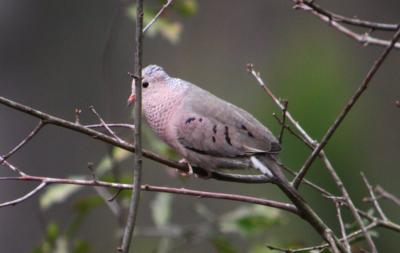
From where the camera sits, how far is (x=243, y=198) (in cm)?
252

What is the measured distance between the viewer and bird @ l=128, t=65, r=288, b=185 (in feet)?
10.0

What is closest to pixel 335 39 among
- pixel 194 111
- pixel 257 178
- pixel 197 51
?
→ pixel 197 51

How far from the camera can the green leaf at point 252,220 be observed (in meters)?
3.91

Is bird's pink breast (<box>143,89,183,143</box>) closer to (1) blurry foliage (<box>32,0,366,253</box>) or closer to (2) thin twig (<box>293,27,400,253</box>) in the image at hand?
(1) blurry foliage (<box>32,0,366,253</box>)

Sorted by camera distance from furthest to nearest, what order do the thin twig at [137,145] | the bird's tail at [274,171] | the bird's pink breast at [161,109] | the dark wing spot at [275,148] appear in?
1. the bird's pink breast at [161,109]
2. the dark wing spot at [275,148]
3. the bird's tail at [274,171]
4. the thin twig at [137,145]

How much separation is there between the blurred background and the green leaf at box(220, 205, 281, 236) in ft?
3.01

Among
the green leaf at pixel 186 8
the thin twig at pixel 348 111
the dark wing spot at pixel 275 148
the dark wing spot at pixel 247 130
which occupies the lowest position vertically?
the dark wing spot at pixel 247 130

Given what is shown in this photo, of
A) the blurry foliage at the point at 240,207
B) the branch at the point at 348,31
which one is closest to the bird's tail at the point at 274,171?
the branch at the point at 348,31

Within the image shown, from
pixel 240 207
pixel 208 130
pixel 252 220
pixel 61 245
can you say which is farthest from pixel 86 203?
pixel 240 207

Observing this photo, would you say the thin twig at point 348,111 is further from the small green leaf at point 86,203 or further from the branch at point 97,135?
the small green leaf at point 86,203

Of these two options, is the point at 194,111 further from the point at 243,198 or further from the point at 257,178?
the point at 243,198

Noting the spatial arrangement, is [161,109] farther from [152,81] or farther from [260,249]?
[260,249]

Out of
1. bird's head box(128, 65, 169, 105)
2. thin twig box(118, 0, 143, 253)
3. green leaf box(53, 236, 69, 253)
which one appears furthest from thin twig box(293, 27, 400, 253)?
green leaf box(53, 236, 69, 253)

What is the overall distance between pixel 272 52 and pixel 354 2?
3.39 feet
